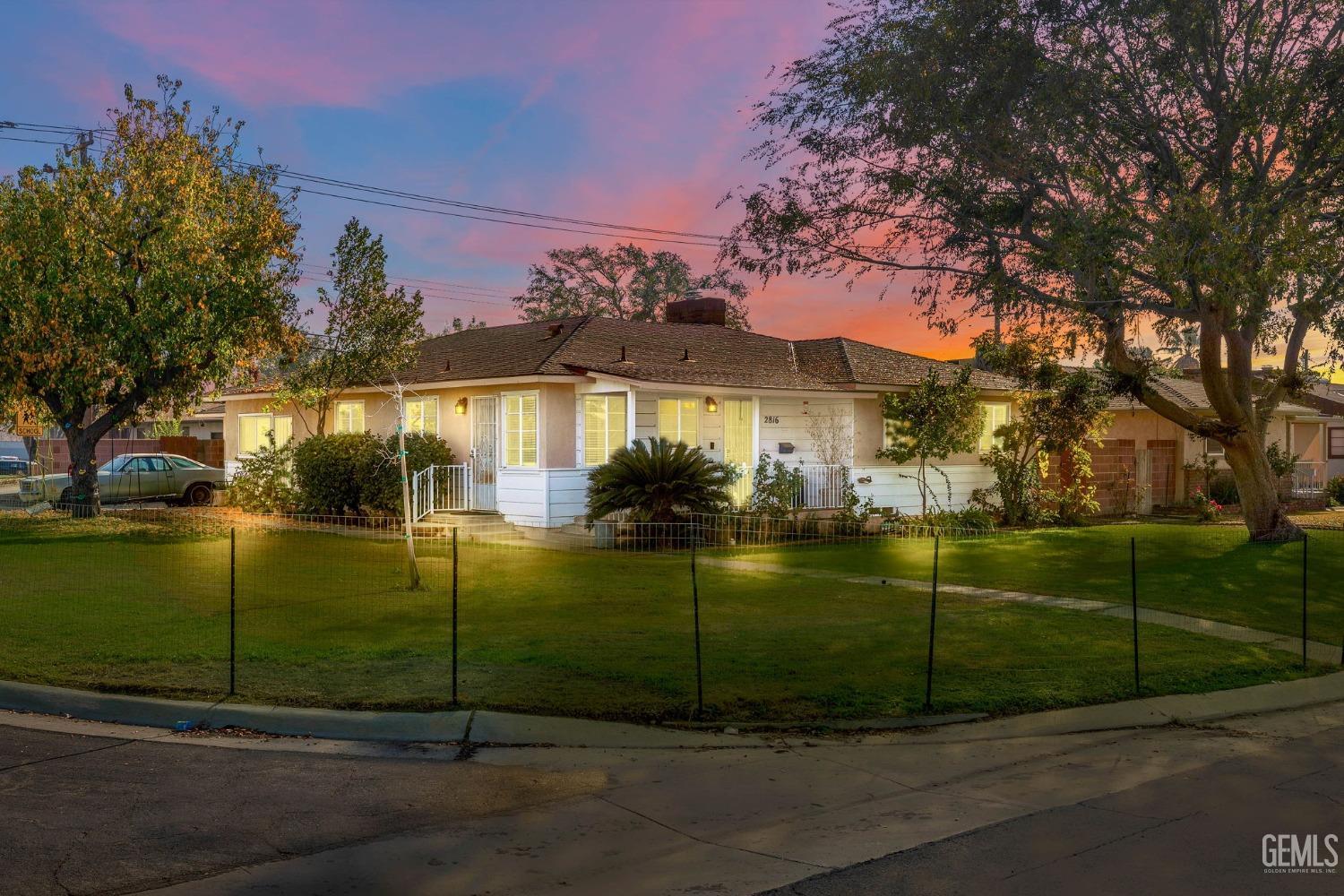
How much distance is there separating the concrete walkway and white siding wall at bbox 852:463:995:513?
8.10 meters

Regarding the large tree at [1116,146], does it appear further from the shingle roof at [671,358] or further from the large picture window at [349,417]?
the large picture window at [349,417]

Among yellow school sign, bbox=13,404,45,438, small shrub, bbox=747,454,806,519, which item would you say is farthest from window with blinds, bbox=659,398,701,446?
yellow school sign, bbox=13,404,45,438

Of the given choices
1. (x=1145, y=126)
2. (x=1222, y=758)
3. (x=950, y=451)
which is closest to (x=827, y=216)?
(x=1145, y=126)

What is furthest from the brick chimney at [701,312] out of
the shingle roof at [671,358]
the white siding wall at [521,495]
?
the white siding wall at [521,495]

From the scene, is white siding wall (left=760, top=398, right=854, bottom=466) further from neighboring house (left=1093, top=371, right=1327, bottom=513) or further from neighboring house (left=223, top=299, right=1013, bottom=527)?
neighboring house (left=1093, top=371, right=1327, bottom=513)

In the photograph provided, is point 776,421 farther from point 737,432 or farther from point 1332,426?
point 1332,426

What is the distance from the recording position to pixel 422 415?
85.0 ft

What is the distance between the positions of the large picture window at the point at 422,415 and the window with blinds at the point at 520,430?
254 centimetres

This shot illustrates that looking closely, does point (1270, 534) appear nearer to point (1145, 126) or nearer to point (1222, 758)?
point (1145, 126)

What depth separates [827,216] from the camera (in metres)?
19.8

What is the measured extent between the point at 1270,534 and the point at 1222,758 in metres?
15.1

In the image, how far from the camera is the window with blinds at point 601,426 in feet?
74.2

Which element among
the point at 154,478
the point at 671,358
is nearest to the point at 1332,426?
the point at 671,358

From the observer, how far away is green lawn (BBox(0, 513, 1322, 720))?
29.7 ft
